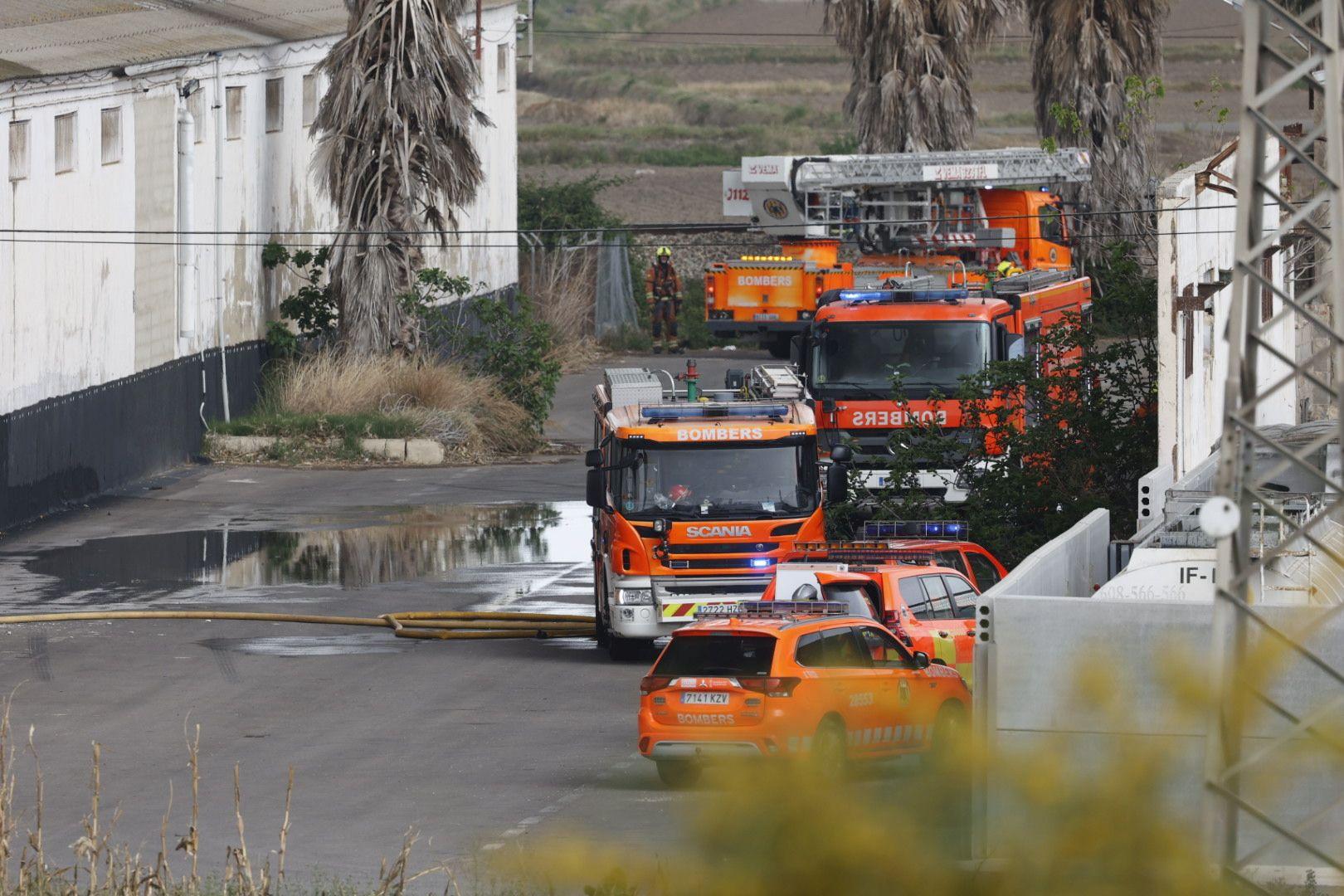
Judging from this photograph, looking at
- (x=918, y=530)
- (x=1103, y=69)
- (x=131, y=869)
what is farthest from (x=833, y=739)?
(x=1103, y=69)

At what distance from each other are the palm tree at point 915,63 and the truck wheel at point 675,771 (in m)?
27.0

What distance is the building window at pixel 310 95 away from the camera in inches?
1510

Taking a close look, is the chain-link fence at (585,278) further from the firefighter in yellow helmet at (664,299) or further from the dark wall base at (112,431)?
the dark wall base at (112,431)

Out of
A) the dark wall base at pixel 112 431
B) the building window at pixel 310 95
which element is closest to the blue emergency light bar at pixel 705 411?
the dark wall base at pixel 112 431

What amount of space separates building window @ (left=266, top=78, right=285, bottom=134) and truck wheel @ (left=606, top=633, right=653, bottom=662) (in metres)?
19.3

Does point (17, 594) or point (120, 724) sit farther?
point (17, 594)

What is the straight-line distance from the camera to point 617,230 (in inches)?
1935

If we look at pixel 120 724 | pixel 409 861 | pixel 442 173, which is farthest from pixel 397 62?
pixel 409 861

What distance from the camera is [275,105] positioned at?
3700 centimetres

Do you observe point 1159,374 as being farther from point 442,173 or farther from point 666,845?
point 442,173

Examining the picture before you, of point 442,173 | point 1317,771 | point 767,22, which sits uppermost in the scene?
point 767,22

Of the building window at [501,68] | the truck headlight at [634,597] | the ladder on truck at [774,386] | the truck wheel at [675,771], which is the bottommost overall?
the truck wheel at [675,771]

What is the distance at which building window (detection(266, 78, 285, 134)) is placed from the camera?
3672cm

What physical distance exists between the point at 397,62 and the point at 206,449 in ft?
22.6
